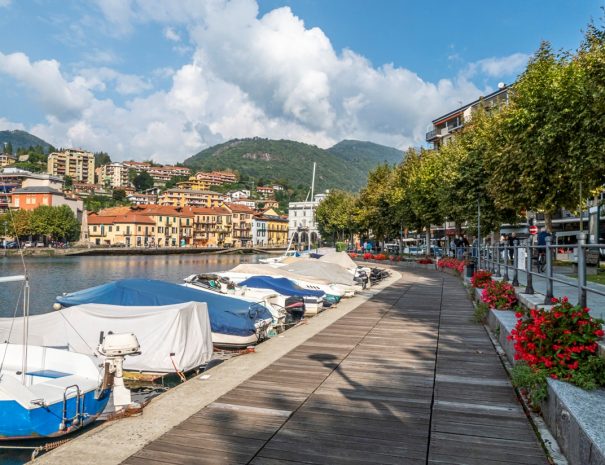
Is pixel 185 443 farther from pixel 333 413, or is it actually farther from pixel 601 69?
pixel 601 69

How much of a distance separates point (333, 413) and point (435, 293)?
17.8m

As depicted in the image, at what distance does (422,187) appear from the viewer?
45594 millimetres

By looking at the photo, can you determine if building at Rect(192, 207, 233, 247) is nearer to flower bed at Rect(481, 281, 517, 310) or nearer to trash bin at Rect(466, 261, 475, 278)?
trash bin at Rect(466, 261, 475, 278)

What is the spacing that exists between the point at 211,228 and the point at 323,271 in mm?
134383

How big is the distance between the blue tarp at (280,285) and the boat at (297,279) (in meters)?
1.54

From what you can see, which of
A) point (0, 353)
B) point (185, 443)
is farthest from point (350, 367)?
point (0, 353)

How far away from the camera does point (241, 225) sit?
16650 cm

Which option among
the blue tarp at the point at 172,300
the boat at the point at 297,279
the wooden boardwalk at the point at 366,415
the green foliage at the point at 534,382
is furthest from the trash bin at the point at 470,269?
the green foliage at the point at 534,382

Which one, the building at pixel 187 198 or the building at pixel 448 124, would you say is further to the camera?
the building at pixel 187 198

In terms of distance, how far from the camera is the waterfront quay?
5449 mm

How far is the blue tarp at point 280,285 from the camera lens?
22.9m

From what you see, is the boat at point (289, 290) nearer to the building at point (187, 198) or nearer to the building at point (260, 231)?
the building at point (260, 231)

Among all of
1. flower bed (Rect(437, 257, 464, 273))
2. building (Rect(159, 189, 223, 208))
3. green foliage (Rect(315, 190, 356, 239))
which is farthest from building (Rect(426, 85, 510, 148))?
building (Rect(159, 189, 223, 208))

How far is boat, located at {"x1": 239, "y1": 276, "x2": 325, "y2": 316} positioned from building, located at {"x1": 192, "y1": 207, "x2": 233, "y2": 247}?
448 ft
